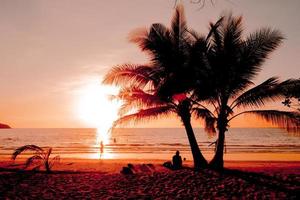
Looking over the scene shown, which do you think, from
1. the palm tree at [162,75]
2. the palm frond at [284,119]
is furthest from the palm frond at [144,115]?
the palm frond at [284,119]

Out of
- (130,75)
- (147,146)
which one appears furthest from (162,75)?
(147,146)

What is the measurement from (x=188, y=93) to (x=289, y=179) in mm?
5069

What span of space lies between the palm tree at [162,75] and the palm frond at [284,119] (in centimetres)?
290

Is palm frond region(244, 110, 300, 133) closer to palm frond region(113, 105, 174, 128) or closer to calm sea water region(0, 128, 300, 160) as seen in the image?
calm sea water region(0, 128, 300, 160)

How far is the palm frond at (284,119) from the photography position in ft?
38.1

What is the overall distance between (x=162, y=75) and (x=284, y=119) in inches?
194

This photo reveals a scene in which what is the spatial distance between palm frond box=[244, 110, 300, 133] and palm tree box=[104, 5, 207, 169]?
2.90 m

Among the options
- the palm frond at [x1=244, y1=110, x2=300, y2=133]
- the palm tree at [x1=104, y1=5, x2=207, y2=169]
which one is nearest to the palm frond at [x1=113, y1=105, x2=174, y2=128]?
the palm tree at [x1=104, y1=5, x2=207, y2=169]

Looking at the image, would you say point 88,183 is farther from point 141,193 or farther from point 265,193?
point 265,193

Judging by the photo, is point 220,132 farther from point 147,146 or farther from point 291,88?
point 147,146

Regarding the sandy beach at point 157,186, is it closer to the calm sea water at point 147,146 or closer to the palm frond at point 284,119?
the palm frond at point 284,119

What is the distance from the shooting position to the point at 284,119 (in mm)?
11836

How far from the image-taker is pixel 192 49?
13.0 metres

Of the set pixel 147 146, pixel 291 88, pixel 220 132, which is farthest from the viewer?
pixel 147 146
